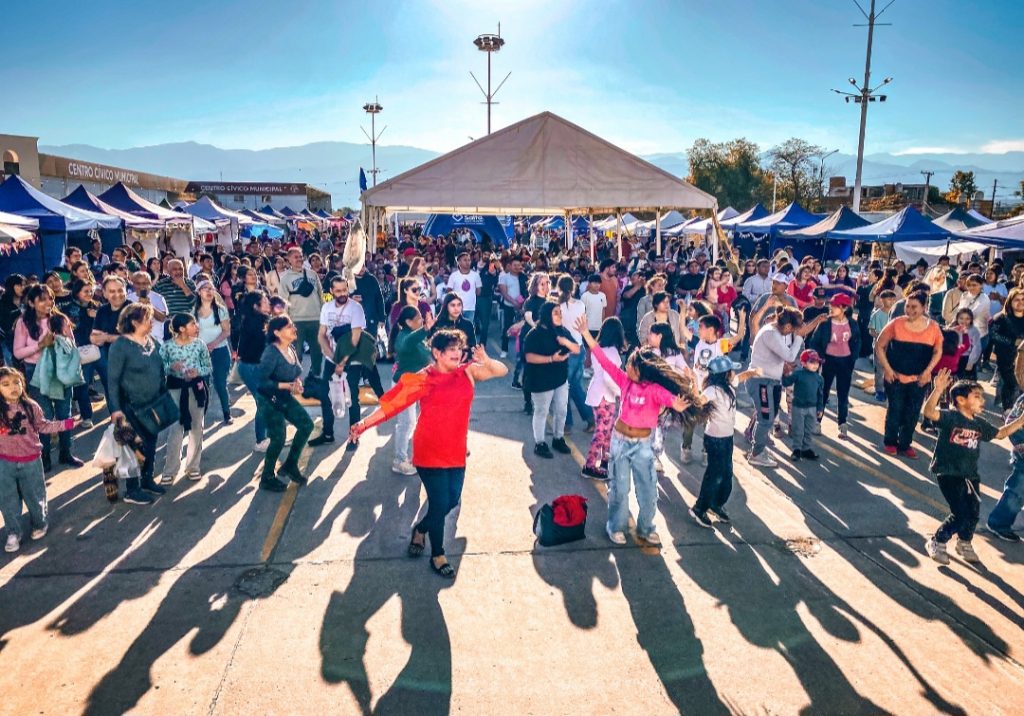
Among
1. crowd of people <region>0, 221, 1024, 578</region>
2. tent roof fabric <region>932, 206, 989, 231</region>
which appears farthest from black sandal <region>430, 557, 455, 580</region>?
tent roof fabric <region>932, 206, 989, 231</region>

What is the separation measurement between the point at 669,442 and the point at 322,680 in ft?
16.9

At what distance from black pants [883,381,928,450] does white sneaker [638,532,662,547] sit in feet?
12.4

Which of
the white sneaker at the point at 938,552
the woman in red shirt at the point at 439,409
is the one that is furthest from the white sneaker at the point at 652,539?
the white sneaker at the point at 938,552

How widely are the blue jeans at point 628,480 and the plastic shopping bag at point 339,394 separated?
124 inches

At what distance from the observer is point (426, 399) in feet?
14.6

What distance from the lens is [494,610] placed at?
14.0 feet

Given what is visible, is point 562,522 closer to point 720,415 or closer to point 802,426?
point 720,415

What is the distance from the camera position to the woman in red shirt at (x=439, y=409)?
436 centimetres

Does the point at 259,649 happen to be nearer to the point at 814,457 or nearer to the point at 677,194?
the point at 814,457

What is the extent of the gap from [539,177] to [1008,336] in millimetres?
7018

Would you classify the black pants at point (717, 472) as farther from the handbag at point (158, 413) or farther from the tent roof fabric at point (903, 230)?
the tent roof fabric at point (903, 230)

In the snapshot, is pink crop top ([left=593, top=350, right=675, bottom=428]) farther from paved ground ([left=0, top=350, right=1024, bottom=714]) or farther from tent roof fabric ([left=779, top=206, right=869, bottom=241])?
tent roof fabric ([left=779, top=206, right=869, bottom=241])

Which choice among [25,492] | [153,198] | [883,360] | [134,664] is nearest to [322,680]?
[134,664]

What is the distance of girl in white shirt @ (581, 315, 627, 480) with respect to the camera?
241 inches
